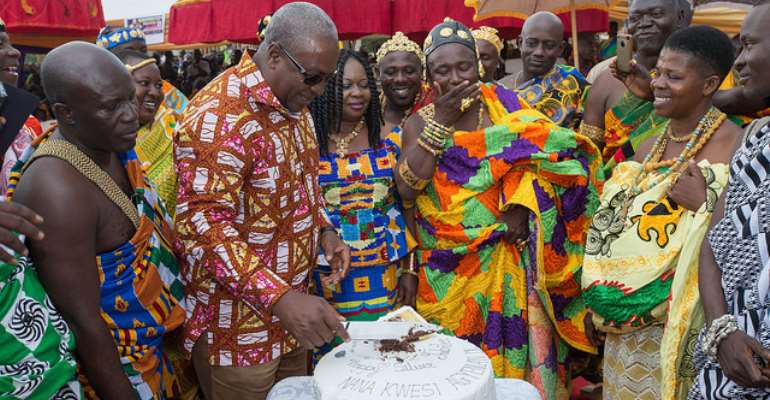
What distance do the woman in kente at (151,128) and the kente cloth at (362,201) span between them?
88 cm

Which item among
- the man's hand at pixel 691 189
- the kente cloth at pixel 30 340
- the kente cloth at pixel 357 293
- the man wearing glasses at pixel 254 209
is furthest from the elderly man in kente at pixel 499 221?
the kente cloth at pixel 30 340

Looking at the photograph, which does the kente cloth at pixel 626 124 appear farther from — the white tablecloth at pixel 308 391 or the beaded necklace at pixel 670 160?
the white tablecloth at pixel 308 391

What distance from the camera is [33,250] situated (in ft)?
6.09

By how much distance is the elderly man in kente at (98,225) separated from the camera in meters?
1.88

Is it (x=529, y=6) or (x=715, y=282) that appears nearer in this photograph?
(x=715, y=282)

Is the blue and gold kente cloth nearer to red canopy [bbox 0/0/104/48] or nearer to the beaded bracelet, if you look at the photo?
the beaded bracelet

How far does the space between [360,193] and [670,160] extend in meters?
1.40

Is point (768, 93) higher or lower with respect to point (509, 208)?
higher

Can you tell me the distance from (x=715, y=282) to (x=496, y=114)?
4.80 feet

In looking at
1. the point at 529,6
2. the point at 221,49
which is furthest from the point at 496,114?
the point at 221,49

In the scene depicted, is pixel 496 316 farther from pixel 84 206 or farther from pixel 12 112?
pixel 12 112

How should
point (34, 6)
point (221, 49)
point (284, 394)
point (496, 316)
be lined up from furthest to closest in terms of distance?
point (221, 49)
point (34, 6)
point (496, 316)
point (284, 394)

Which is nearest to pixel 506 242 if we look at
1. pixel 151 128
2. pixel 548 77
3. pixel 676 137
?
pixel 676 137

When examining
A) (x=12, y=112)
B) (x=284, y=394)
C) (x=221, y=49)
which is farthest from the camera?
(x=221, y=49)
